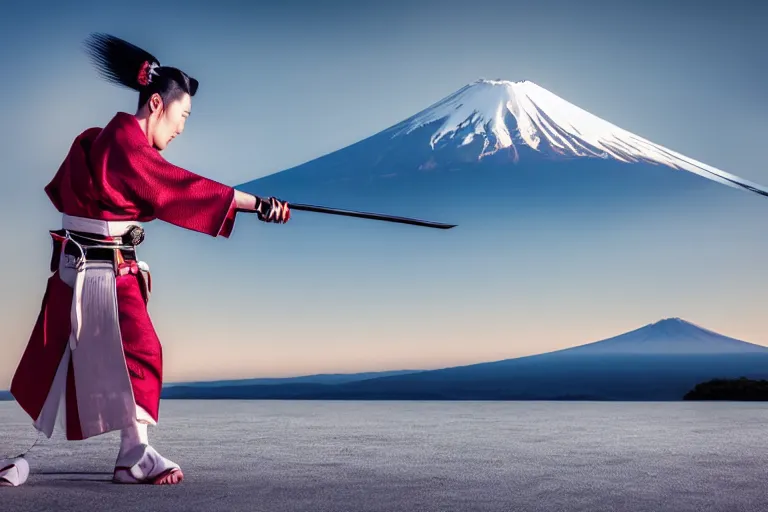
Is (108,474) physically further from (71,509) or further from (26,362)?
(71,509)

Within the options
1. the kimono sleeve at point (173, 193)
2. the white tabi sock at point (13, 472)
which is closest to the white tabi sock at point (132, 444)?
the white tabi sock at point (13, 472)

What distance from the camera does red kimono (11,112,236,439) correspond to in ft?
9.41

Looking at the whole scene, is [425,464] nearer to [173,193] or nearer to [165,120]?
[173,193]

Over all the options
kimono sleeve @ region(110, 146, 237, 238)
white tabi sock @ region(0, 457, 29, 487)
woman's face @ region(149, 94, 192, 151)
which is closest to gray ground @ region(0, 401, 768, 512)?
white tabi sock @ region(0, 457, 29, 487)

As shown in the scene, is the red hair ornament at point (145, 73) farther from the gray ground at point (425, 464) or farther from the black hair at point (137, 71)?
the gray ground at point (425, 464)

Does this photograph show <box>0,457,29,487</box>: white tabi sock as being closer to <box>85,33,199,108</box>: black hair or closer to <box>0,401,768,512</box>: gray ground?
<box>0,401,768,512</box>: gray ground

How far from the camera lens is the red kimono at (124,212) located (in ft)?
9.41

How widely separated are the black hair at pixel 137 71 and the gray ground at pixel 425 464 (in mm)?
1219

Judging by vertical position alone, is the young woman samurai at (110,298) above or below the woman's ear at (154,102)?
below

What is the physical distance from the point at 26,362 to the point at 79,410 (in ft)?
0.83

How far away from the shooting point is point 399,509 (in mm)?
2348

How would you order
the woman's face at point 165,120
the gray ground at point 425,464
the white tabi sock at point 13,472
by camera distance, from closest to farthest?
the gray ground at point 425,464
the white tabi sock at point 13,472
the woman's face at point 165,120

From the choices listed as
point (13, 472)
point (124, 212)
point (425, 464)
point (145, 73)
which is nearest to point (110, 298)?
point (124, 212)

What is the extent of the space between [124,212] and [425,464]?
1.35m
